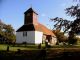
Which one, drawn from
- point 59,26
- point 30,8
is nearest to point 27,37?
point 30,8

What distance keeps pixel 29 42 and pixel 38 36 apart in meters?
3.41

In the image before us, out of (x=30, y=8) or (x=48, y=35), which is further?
(x=48, y=35)

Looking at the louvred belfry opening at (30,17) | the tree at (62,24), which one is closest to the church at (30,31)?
the louvred belfry opening at (30,17)

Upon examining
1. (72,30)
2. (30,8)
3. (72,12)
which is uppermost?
(30,8)

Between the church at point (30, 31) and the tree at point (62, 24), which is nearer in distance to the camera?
the tree at point (62, 24)

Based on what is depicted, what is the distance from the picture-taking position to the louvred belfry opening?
2579 inches

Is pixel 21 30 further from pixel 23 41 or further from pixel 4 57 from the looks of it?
pixel 4 57

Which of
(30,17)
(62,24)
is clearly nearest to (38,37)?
(30,17)

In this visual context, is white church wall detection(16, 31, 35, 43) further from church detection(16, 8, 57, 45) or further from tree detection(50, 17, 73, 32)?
tree detection(50, 17, 73, 32)

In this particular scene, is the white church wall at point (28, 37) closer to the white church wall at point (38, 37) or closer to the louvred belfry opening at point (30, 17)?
the white church wall at point (38, 37)

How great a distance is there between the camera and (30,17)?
216 feet

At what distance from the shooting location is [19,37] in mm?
66375

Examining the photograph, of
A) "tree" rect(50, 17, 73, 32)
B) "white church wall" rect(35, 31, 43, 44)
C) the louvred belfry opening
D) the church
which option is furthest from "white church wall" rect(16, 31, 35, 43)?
"tree" rect(50, 17, 73, 32)

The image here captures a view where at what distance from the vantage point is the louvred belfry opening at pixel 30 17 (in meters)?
65.5
